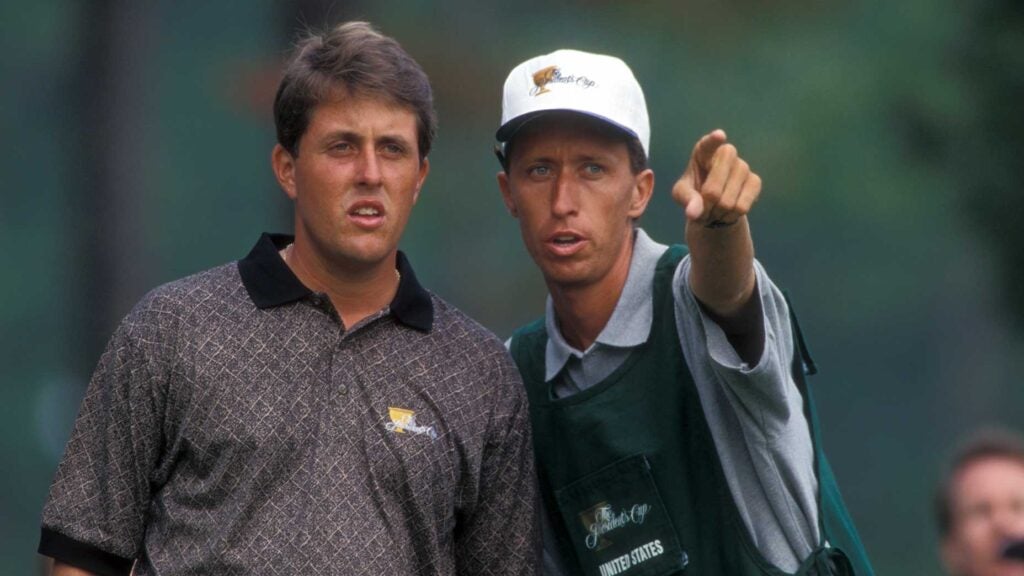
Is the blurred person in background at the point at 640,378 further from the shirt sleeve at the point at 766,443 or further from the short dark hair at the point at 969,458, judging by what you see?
the short dark hair at the point at 969,458

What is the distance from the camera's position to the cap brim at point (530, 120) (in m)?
4.05

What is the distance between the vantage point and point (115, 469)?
3594 millimetres

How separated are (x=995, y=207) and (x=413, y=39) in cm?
259

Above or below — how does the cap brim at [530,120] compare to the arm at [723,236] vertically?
above

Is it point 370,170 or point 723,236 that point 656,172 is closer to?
point 370,170

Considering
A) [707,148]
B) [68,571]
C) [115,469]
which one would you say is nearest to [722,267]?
[707,148]

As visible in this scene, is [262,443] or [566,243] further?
[566,243]

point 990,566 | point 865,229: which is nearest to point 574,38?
point 865,229

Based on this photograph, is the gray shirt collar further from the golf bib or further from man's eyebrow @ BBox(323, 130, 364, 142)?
man's eyebrow @ BBox(323, 130, 364, 142)

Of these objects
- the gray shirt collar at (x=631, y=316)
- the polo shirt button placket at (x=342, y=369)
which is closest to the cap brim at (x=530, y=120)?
the gray shirt collar at (x=631, y=316)

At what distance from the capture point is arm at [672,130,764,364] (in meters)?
3.43

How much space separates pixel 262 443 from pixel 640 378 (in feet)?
2.82

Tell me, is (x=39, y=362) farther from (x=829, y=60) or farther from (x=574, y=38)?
(x=829, y=60)

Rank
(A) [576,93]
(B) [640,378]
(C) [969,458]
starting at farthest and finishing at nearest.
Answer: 1. (A) [576,93]
2. (B) [640,378]
3. (C) [969,458]
